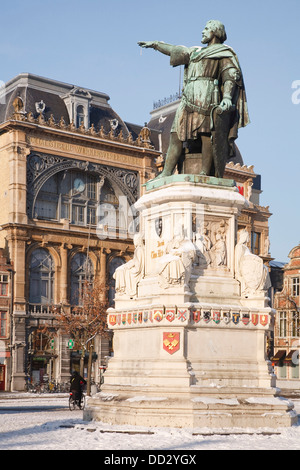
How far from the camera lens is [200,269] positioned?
18547 mm

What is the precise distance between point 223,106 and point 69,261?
51.0 meters

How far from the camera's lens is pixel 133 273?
19.7 metres

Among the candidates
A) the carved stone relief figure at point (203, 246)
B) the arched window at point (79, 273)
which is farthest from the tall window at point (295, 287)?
the carved stone relief figure at point (203, 246)

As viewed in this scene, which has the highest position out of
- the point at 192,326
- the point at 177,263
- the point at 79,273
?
the point at 79,273

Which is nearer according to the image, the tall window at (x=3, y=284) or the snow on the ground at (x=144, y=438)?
the snow on the ground at (x=144, y=438)

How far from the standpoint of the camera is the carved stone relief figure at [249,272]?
18.7 m

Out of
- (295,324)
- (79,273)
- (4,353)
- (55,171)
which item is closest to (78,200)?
(55,171)

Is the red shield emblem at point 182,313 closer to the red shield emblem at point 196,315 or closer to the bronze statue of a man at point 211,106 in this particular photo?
the red shield emblem at point 196,315

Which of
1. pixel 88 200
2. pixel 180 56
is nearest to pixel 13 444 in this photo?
pixel 180 56

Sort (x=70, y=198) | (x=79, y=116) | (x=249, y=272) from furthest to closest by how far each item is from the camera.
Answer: (x=79, y=116) → (x=70, y=198) → (x=249, y=272)

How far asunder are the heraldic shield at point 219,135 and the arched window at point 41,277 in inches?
1918

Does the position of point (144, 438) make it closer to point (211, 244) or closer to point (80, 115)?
point (211, 244)

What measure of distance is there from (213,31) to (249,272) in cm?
607

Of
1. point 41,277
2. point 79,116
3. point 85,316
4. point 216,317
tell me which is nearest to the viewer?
point 216,317
